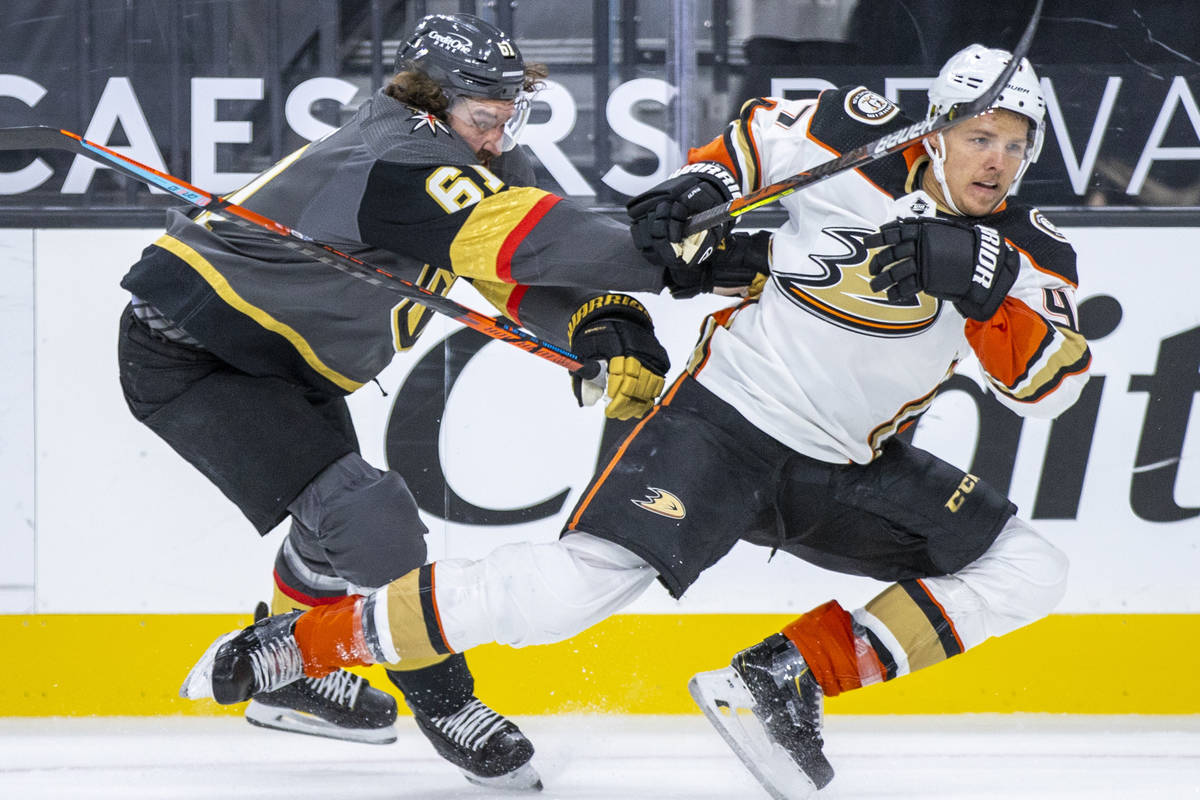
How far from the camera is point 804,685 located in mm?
2008

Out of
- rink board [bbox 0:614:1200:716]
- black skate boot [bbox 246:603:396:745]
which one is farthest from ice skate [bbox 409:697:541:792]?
rink board [bbox 0:614:1200:716]

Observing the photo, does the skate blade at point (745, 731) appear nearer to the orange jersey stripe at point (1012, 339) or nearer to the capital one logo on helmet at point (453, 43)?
the orange jersey stripe at point (1012, 339)

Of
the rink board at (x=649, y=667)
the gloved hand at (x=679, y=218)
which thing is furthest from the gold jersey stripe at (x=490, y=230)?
the rink board at (x=649, y=667)

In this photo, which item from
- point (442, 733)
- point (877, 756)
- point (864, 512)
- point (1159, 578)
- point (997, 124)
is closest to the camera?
point (997, 124)

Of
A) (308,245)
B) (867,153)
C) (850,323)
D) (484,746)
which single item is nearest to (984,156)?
(867,153)

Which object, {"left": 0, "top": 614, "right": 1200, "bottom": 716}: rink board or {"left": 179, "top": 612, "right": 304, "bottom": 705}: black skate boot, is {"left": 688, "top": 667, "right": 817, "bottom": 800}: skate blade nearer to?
{"left": 179, "top": 612, "right": 304, "bottom": 705}: black skate boot

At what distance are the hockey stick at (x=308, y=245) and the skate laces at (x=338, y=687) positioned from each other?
2.53ft

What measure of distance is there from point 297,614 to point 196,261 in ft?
2.05

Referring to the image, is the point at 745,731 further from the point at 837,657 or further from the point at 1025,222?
the point at 1025,222

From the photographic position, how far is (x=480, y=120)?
85.7 inches

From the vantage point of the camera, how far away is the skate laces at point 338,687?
2486mm

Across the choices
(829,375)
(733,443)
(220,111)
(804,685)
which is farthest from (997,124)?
(220,111)

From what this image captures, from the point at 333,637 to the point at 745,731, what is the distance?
2.18 ft

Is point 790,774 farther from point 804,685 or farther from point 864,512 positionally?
point 864,512
